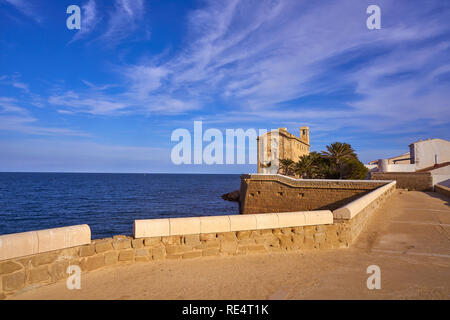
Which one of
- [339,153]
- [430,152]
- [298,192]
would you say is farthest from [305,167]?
[430,152]

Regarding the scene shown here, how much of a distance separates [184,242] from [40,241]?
2185 mm

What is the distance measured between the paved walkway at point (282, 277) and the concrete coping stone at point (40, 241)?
0.54 meters

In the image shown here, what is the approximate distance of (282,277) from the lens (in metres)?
4.37

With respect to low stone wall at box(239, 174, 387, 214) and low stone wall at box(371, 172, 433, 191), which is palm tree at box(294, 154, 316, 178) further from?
low stone wall at box(239, 174, 387, 214)

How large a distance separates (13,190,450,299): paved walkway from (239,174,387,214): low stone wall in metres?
14.5

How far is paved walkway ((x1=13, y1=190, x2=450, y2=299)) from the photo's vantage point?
377 centimetres

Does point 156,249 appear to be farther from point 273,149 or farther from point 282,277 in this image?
point 273,149

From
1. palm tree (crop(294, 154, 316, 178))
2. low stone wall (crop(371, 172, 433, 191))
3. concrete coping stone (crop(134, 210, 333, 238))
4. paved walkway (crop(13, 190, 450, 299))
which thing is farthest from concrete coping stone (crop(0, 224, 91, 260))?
palm tree (crop(294, 154, 316, 178))

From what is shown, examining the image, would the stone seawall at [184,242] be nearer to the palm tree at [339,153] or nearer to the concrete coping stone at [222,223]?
the concrete coping stone at [222,223]

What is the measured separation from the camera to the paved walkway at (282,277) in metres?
3.77

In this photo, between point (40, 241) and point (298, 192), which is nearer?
point (40, 241)

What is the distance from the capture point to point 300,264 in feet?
16.4
